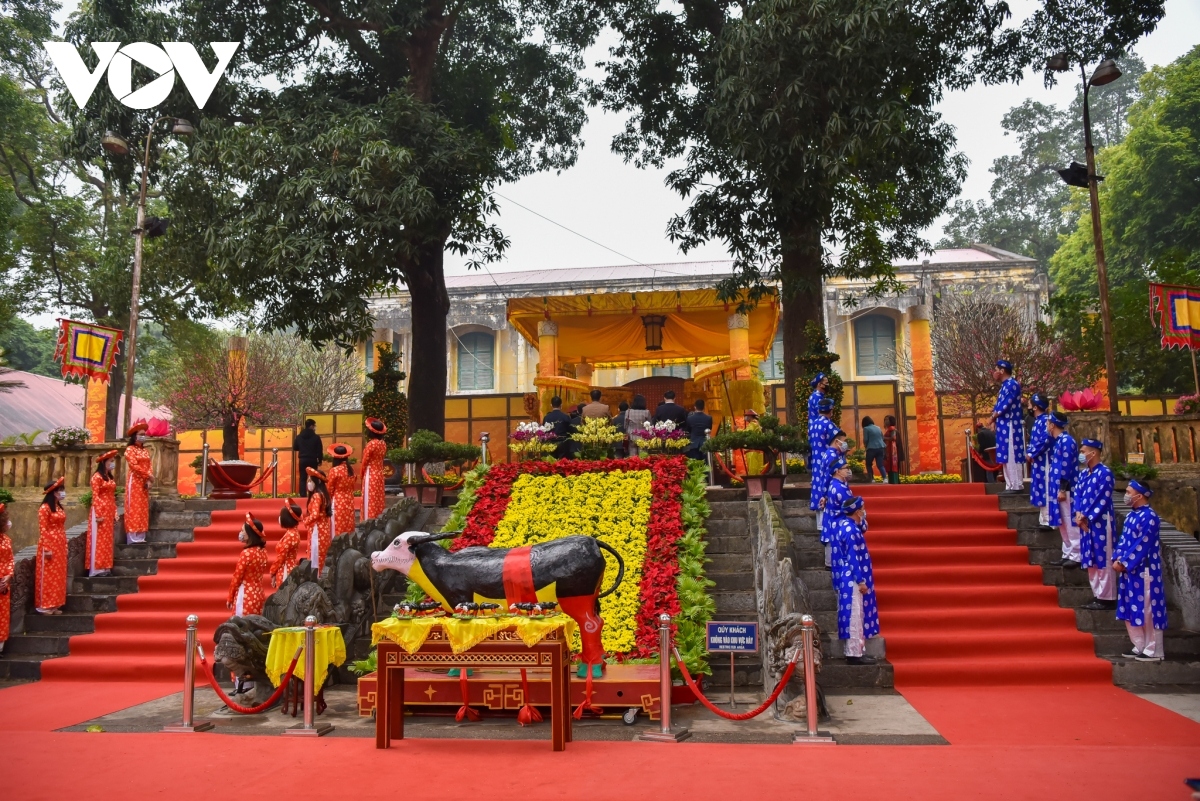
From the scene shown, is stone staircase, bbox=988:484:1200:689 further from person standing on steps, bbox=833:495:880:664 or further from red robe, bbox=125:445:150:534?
red robe, bbox=125:445:150:534

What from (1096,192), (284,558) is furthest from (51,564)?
(1096,192)

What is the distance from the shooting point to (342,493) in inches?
442

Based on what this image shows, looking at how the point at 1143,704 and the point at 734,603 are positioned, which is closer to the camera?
the point at 1143,704

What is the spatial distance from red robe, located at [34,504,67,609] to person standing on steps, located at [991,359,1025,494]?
464 inches

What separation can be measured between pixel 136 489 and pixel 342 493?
3474 mm

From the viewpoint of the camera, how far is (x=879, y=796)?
5.41 metres

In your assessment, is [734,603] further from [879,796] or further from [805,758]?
[879,796]

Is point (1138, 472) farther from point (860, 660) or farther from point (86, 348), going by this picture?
point (86, 348)

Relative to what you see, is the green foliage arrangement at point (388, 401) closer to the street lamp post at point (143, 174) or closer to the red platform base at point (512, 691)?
the street lamp post at point (143, 174)

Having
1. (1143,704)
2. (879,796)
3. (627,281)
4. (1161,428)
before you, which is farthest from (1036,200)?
(879,796)

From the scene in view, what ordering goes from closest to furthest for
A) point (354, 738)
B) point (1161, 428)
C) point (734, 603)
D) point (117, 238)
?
point (354, 738) < point (734, 603) < point (1161, 428) < point (117, 238)

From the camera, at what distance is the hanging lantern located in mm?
20312

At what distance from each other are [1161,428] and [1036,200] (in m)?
41.0

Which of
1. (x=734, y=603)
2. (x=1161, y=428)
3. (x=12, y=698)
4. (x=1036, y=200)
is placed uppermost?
(x=1036, y=200)
